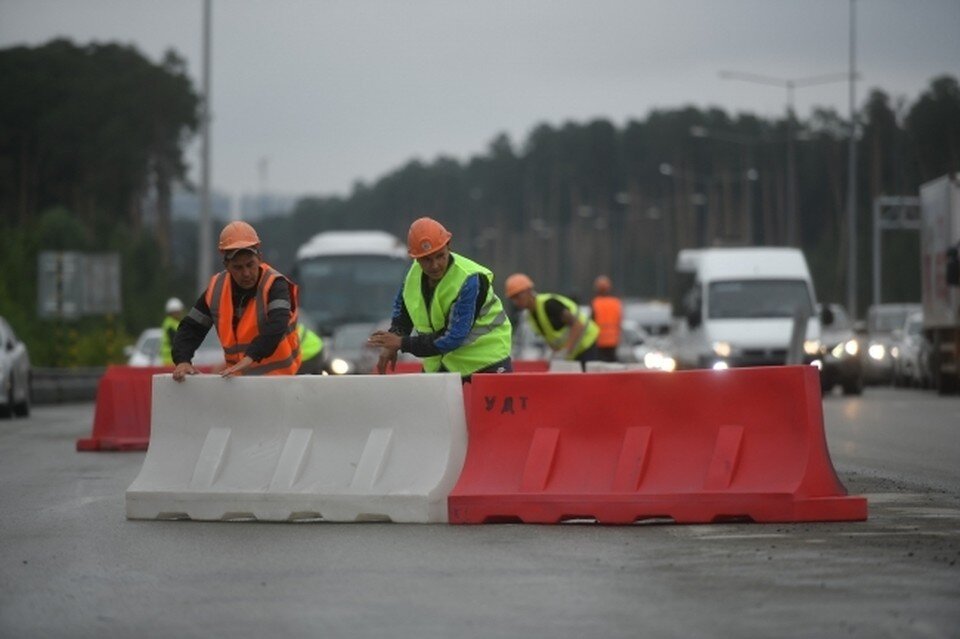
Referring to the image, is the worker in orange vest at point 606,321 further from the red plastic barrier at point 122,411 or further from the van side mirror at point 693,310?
the red plastic barrier at point 122,411

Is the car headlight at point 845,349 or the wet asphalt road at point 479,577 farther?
the car headlight at point 845,349

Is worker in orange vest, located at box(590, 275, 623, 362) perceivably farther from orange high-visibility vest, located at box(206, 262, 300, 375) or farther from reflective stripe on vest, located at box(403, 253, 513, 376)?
orange high-visibility vest, located at box(206, 262, 300, 375)

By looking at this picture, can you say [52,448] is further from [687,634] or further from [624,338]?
[624,338]

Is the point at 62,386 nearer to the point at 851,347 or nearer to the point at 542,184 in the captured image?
the point at 851,347

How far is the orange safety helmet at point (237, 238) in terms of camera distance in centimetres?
1366

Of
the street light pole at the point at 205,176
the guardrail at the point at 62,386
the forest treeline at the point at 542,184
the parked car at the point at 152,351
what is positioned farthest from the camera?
the forest treeline at the point at 542,184

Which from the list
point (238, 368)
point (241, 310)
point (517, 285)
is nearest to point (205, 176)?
point (517, 285)

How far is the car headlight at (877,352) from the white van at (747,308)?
1425cm

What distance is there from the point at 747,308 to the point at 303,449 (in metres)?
23.9

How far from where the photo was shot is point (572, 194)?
176m

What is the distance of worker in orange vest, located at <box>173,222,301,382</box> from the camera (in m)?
13.8

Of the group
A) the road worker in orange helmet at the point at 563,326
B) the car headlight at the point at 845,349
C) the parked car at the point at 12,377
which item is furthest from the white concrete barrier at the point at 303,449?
the car headlight at the point at 845,349

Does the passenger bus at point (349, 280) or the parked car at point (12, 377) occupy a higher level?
the passenger bus at point (349, 280)

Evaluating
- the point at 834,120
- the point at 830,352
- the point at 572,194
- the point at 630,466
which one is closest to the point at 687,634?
the point at 630,466
